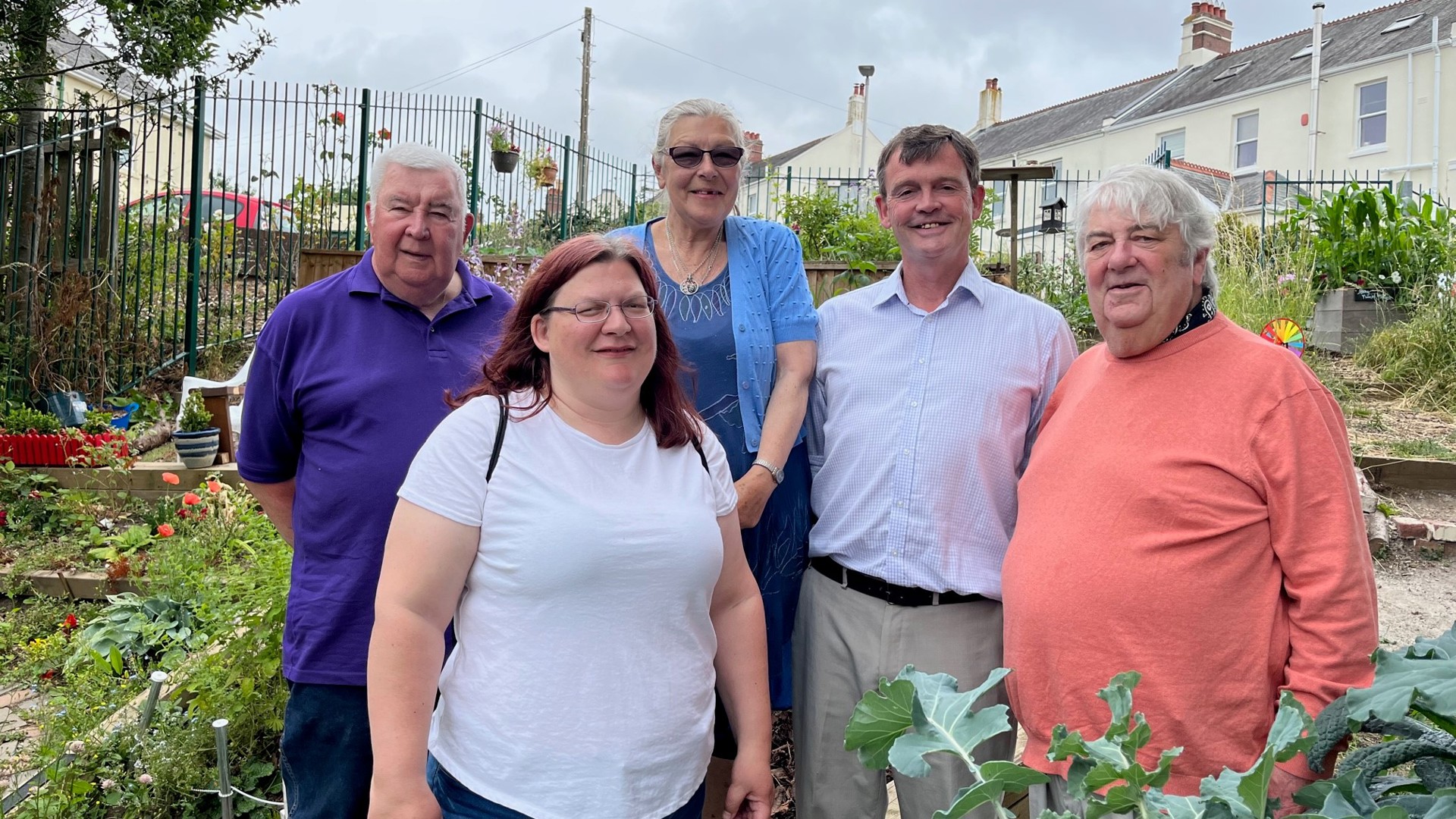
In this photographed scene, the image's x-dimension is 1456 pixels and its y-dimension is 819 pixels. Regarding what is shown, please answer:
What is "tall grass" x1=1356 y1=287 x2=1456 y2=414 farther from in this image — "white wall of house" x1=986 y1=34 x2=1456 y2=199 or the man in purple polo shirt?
"white wall of house" x1=986 y1=34 x2=1456 y2=199

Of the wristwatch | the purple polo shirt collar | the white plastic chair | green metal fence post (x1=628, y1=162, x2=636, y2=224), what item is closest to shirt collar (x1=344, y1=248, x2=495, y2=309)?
the purple polo shirt collar

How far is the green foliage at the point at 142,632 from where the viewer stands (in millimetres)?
3908

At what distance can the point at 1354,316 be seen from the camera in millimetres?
8188

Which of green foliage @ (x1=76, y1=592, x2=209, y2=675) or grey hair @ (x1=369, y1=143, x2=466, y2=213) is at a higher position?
grey hair @ (x1=369, y1=143, x2=466, y2=213)

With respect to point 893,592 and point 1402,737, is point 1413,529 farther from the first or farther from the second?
point 1402,737

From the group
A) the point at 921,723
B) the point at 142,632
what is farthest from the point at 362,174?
the point at 921,723

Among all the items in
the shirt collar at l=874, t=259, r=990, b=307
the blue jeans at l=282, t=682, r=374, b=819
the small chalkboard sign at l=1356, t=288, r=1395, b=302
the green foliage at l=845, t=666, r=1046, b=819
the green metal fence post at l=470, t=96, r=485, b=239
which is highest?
the green metal fence post at l=470, t=96, r=485, b=239

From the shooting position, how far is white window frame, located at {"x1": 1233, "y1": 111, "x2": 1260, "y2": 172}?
22547mm

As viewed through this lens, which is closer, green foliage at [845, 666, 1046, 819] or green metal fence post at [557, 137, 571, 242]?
green foliage at [845, 666, 1046, 819]

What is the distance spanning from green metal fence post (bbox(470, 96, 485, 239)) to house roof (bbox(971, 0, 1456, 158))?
17678 millimetres

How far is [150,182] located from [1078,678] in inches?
946

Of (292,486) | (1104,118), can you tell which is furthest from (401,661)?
(1104,118)

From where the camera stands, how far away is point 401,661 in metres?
1.66

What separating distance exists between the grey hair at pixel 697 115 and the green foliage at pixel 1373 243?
749 cm
